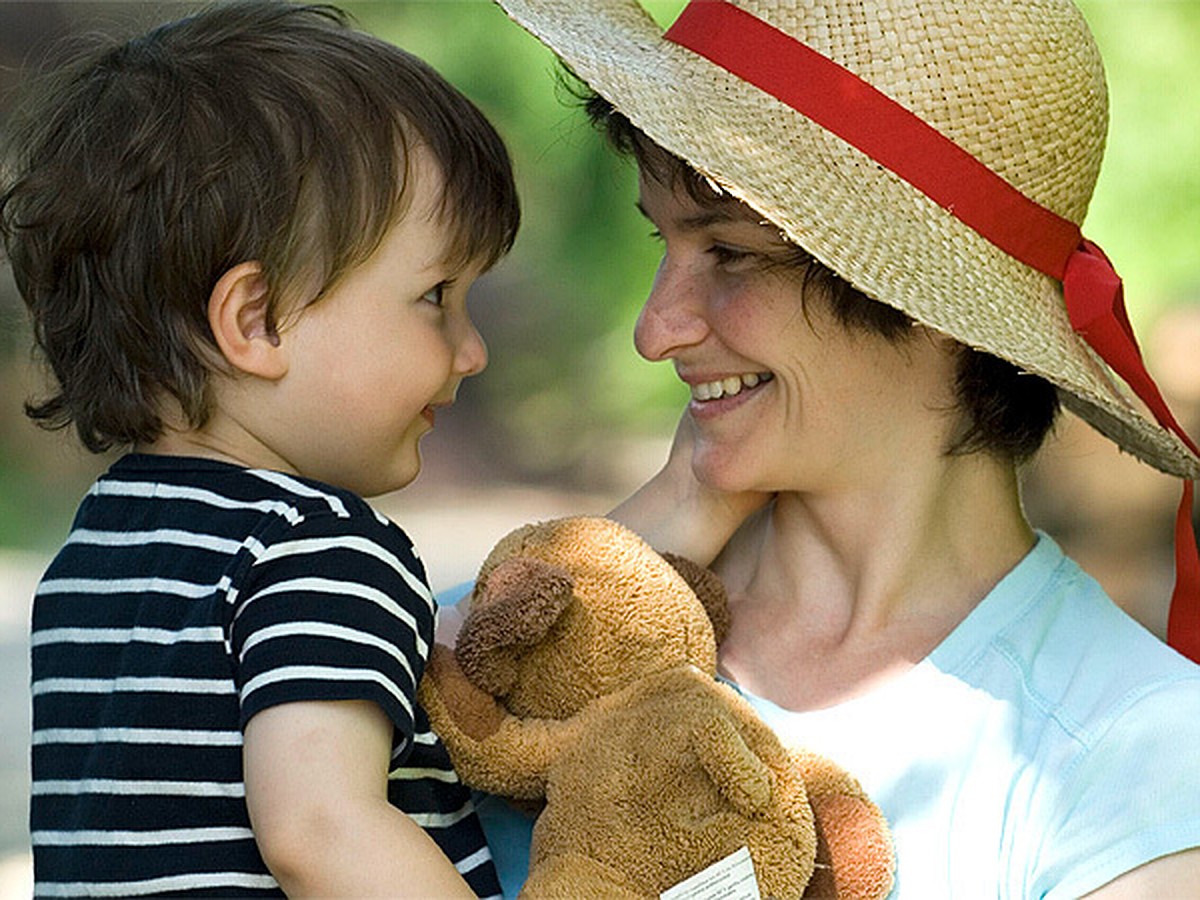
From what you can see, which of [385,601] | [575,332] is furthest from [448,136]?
[575,332]

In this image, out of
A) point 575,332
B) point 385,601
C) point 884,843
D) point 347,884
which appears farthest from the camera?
point 575,332

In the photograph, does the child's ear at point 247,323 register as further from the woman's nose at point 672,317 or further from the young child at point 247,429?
the woman's nose at point 672,317

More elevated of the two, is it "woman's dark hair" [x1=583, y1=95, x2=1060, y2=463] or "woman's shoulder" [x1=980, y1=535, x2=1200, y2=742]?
"woman's dark hair" [x1=583, y1=95, x2=1060, y2=463]

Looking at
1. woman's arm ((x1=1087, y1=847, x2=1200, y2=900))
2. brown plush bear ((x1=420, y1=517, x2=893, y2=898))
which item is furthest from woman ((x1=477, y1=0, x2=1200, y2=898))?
brown plush bear ((x1=420, y1=517, x2=893, y2=898))

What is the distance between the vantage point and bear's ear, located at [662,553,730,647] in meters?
1.92

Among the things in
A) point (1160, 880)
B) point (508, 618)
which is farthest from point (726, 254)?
point (1160, 880)

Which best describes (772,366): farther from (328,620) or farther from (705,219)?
(328,620)

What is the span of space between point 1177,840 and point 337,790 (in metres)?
0.79

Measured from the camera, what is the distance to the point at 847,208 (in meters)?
1.78

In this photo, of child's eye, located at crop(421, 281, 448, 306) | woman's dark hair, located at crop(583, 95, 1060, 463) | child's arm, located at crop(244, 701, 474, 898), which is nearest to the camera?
child's arm, located at crop(244, 701, 474, 898)

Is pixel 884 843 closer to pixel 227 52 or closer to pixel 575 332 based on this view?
pixel 227 52

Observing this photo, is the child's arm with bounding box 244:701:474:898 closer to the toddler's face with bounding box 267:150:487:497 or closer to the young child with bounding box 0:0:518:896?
the young child with bounding box 0:0:518:896

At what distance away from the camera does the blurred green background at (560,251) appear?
3.54 meters

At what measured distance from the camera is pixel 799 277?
6.16ft
